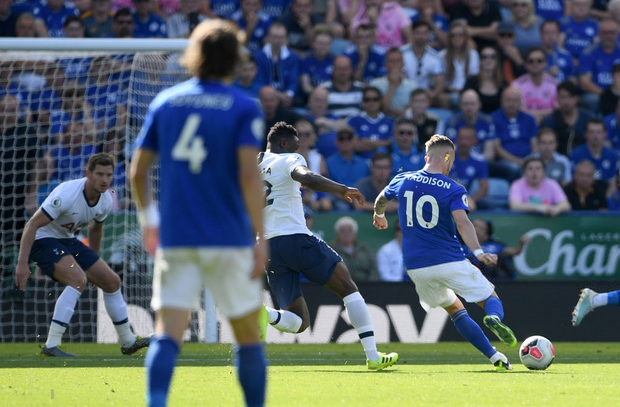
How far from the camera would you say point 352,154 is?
46.0 ft

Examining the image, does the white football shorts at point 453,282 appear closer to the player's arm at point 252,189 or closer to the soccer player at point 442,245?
the soccer player at point 442,245

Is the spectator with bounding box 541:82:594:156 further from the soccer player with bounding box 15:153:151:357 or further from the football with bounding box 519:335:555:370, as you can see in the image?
the soccer player with bounding box 15:153:151:357

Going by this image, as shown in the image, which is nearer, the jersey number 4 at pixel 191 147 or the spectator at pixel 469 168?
the jersey number 4 at pixel 191 147

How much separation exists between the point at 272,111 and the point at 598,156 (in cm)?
520

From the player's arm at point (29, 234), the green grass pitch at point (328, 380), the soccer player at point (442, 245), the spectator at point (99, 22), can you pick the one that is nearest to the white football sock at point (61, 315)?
the green grass pitch at point (328, 380)

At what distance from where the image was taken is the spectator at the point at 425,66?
1534 centimetres

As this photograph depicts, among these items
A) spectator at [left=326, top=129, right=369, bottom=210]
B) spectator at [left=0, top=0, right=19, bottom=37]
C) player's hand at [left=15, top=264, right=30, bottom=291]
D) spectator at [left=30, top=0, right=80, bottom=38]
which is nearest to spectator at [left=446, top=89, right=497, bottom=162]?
spectator at [left=326, top=129, right=369, bottom=210]

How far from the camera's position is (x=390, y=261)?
1285 centimetres

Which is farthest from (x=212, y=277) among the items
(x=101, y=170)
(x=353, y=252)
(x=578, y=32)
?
(x=578, y=32)

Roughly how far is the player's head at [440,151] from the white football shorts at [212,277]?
4355mm

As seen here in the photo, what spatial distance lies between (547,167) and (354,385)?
27.5ft

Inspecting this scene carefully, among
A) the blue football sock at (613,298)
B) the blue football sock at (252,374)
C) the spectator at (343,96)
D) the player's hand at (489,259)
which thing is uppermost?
the spectator at (343,96)

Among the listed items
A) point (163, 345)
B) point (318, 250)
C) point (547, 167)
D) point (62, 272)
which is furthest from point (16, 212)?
point (163, 345)

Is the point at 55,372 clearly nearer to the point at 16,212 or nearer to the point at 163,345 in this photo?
the point at 163,345
